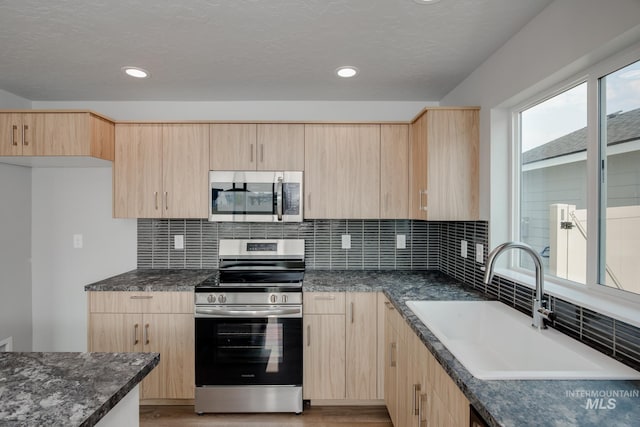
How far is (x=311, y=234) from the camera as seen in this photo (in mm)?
2959

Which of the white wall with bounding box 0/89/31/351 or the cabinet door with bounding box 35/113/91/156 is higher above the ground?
the cabinet door with bounding box 35/113/91/156

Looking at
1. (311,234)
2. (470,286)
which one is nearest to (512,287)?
(470,286)

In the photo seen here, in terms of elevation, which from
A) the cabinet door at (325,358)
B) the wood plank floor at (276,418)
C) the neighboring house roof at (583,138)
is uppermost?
the neighboring house roof at (583,138)

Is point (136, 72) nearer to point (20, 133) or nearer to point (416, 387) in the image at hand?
point (20, 133)

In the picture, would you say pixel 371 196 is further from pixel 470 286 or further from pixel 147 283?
pixel 147 283

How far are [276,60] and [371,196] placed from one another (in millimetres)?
1206

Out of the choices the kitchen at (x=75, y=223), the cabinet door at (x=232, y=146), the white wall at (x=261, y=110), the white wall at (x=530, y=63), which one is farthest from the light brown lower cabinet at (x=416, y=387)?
the kitchen at (x=75, y=223)

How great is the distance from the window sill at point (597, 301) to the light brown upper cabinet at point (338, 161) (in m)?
1.31

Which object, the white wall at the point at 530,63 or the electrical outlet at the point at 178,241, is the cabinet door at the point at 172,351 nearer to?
the electrical outlet at the point at 178,241

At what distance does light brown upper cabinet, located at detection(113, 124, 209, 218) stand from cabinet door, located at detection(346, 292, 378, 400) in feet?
4.50

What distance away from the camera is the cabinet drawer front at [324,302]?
237 centimetres

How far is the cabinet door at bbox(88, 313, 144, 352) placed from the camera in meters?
2.37

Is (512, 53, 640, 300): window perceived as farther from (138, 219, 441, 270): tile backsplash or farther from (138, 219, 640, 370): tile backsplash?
(138, 219, 441, 270): tile backsplash

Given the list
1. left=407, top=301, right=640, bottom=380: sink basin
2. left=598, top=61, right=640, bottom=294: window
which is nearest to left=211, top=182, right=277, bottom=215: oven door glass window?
left=407, top=301, right=640, bottom=380: sink basin
